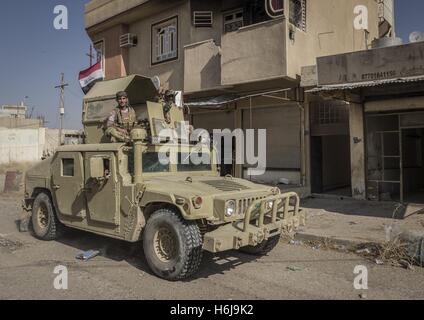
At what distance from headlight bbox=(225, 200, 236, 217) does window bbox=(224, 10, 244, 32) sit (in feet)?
33.5

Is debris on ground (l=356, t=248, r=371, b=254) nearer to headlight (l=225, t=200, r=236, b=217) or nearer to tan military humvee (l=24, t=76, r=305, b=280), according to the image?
tan military humvee (l=24, t=76, r=305, b=280)

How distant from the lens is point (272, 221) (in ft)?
17.2

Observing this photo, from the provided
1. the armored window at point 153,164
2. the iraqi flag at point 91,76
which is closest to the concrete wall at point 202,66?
the iraqi flag at point 91,76

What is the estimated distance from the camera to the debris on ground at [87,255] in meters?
5.95

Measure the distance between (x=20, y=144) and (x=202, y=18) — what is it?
1011 inches

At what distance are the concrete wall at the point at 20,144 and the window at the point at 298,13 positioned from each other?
28.5 m

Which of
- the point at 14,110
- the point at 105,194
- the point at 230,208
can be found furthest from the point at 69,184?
the point at 14,110

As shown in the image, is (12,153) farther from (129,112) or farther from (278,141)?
(129,112)

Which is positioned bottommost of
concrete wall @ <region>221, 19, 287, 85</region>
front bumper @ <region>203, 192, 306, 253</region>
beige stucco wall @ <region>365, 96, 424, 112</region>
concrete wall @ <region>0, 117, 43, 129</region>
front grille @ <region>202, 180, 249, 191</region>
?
front bumper @ <region>203, 192, 306, 253</region>

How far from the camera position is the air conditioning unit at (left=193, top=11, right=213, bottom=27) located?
1427cm

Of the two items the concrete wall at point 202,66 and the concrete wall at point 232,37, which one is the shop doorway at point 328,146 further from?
the concrete wall at point 202,66

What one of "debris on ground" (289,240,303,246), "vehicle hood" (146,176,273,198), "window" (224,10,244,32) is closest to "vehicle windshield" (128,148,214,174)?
"vehicle hood" (146,176,273,198)

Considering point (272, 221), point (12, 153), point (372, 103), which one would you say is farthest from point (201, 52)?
point (12, 153)

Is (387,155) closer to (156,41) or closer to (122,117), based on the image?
(122,117)
